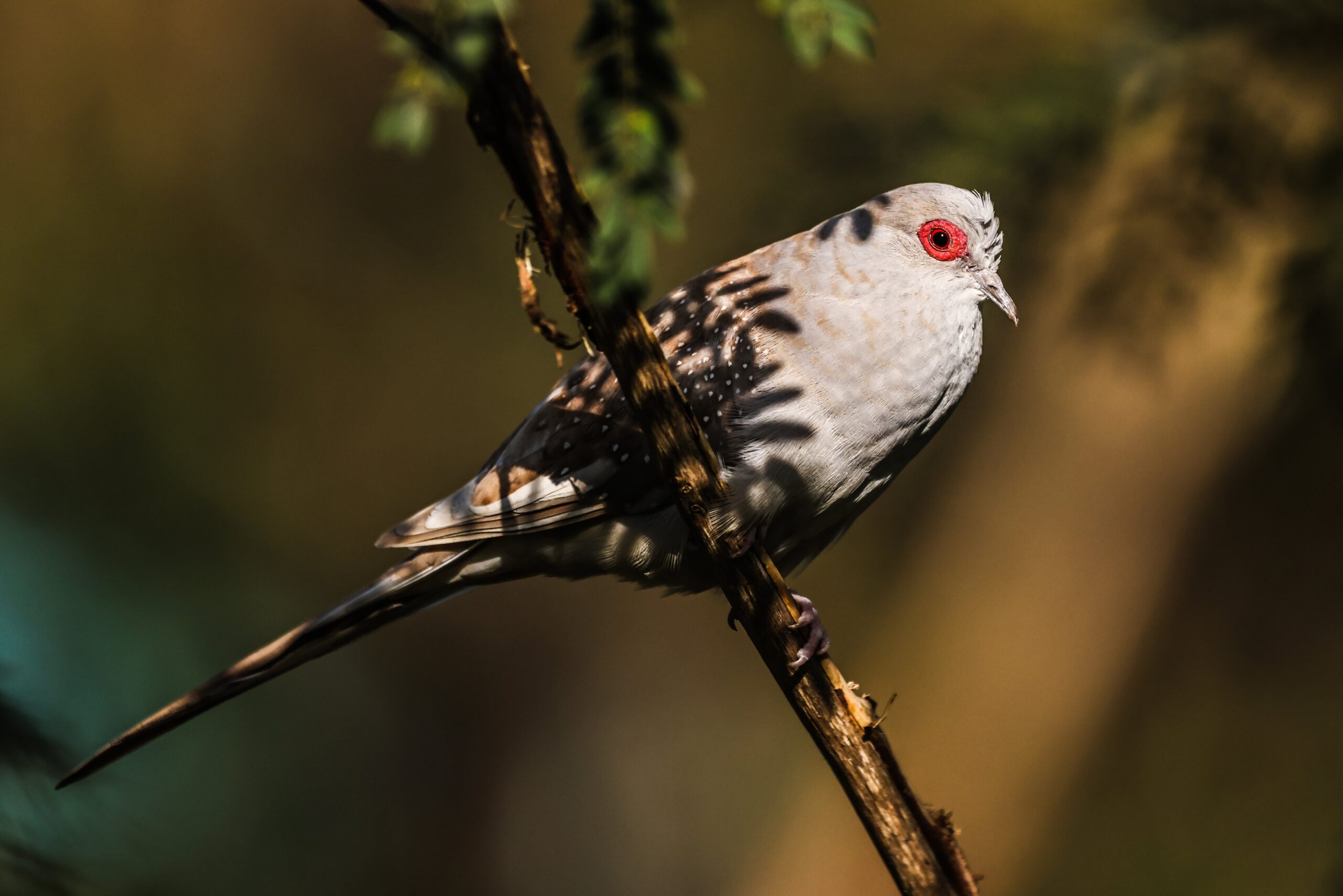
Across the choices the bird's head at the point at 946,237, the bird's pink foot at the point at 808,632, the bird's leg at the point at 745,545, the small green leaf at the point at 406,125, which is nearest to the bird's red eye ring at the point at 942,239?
the bird's head at the point at 946,237

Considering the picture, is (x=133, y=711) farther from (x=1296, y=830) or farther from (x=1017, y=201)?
(x=1296, y=830)

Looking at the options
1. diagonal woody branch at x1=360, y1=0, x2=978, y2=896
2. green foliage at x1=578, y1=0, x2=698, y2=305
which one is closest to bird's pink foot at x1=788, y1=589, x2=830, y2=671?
diagonal woody branch at x1=360, y1=0, x2=978, y2=896

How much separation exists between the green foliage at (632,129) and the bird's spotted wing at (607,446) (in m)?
1.57

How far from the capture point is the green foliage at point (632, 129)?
0.98m

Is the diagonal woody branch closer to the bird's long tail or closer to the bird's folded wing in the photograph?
the bird's folded wing

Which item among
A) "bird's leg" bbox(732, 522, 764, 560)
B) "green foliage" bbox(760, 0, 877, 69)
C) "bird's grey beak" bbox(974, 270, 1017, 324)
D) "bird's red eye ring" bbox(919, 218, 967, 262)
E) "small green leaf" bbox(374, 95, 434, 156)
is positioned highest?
"bird's red eye ring" bbox(919, 218, 967, 262)

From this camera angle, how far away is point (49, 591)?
5.03m

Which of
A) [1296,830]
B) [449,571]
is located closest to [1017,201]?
[449,571]

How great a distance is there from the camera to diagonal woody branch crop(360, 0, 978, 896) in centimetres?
122

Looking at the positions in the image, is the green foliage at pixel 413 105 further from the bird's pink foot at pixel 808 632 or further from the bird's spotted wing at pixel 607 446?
the bird's spotted wing at pixel 607 446

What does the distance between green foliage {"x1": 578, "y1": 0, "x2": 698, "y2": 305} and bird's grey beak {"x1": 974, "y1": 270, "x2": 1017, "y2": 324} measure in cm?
198

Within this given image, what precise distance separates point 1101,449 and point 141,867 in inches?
163

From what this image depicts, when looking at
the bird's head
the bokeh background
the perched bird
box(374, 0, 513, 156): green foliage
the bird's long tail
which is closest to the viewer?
box(374, 0, 513, 156): green foliage

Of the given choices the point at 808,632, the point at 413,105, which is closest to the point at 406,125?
the point at 413,105
